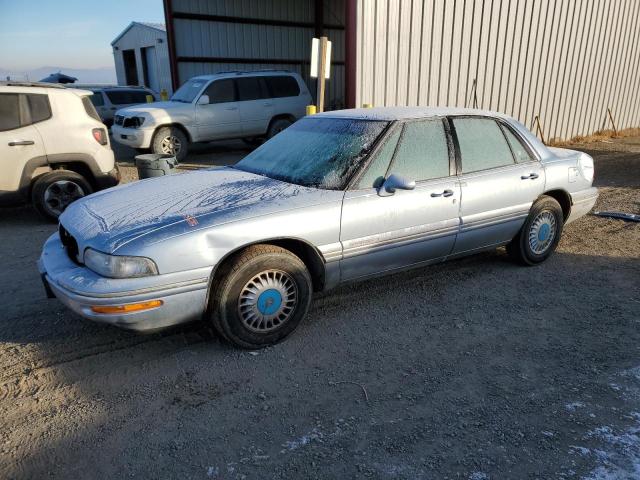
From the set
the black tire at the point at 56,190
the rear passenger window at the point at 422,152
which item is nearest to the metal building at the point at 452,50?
the black tire at the point at 56,190

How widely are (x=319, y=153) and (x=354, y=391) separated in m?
1.86

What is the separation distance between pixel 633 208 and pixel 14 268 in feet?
25.3

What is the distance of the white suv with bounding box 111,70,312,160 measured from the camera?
1032 cm

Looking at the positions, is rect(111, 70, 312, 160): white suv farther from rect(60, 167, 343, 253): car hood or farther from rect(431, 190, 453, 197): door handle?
rect(431, 190, 453, 197): door handle

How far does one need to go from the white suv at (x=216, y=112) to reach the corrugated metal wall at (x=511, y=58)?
9.67ft

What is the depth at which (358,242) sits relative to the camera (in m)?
3.48

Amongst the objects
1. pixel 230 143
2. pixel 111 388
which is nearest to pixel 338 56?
pixel 230 143

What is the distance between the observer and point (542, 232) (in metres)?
4.66

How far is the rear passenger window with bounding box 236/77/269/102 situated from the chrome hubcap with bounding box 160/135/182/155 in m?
1.84

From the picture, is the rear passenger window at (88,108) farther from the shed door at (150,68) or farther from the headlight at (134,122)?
the shed door at (150,68)

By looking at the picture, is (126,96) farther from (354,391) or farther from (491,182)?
(354,391)

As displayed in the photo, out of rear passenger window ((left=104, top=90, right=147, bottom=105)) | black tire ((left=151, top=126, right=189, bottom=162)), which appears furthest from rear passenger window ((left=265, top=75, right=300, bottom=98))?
rear passenger window ((left=104, top=90, right=147, bottom=105))

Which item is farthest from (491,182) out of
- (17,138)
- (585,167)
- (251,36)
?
(251,36)

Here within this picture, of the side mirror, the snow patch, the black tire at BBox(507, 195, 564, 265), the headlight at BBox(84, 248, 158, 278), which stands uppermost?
the side mirror
